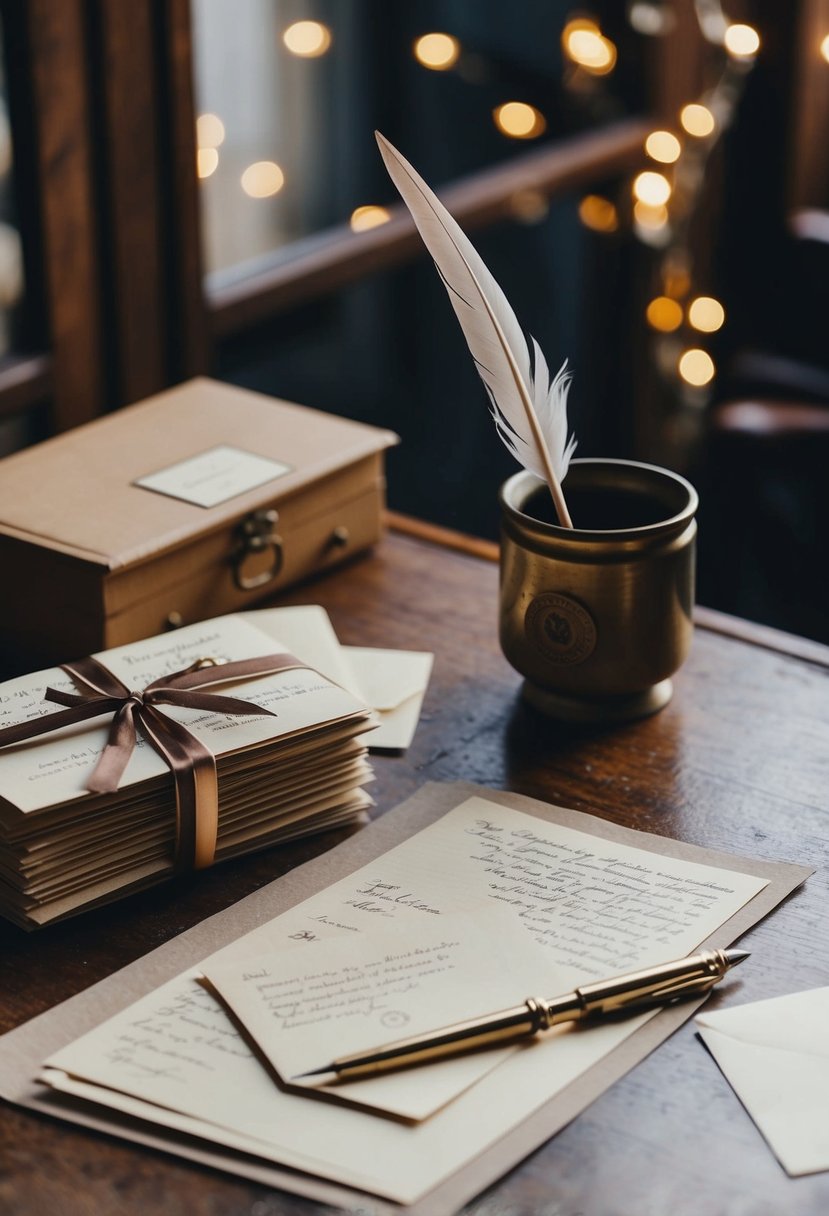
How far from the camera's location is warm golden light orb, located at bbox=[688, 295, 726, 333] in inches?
113

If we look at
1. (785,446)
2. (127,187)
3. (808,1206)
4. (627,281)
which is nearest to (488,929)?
(808,1206)

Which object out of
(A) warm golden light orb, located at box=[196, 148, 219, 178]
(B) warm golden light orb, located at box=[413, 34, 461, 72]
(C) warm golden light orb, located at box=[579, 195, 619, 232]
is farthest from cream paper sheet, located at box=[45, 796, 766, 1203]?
(C) warm golden light orb, located at box=[579, 195, 619, 232]

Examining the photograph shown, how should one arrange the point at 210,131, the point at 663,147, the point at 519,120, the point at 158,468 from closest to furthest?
the point at 158,468 < the point at 210,131 < the point at 519,120 < the point at 663,147

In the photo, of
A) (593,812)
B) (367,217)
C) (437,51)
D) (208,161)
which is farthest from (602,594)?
(437,51)

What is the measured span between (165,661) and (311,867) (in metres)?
0.20

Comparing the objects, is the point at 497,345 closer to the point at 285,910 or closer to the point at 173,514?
the point at 173,514

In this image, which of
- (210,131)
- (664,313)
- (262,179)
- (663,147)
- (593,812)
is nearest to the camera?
(593,812)

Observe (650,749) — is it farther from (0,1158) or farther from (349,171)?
(349,171)

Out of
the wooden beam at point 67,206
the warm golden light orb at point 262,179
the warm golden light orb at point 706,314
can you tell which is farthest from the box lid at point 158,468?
the warm golden light orb at point 706,314

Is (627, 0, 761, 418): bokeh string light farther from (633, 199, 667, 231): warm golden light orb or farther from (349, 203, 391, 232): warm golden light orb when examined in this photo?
(349, 203, 391, 232): warm golden light orb

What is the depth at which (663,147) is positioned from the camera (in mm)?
2631

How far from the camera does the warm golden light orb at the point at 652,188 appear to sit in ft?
8.64

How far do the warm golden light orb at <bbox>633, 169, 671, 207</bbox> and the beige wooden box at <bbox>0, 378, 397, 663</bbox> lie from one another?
134cm

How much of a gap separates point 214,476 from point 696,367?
1.80 m
